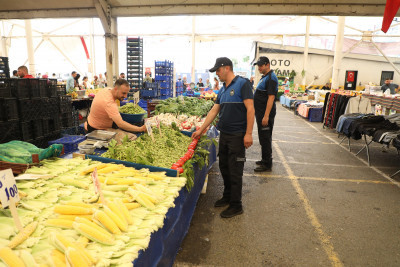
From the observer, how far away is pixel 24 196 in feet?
7.09

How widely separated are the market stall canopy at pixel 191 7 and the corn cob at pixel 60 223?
8.44m

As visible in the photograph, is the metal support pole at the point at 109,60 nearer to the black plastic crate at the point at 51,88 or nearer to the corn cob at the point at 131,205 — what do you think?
the black plastic crate at the point at 51,88

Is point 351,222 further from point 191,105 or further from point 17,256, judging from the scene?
point 191,105

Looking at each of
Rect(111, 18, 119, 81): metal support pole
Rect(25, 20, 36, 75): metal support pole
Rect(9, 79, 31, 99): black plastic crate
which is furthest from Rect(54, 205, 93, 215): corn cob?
Rect(25, 20, 36, 75): metal support pole

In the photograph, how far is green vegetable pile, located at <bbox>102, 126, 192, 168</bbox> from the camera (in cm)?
317

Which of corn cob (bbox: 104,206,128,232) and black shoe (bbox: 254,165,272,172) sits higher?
corn cob (bbox: 104,206,128,232)

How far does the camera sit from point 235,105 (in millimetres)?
3693

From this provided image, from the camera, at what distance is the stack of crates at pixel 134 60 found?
1196 centimetres

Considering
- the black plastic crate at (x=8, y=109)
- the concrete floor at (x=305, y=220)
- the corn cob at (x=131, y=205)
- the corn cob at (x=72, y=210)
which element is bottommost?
the concrete floor at (x=305, y=220)

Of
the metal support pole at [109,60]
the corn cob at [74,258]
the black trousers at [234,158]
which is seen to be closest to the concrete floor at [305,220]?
the black trousers at [234,158]

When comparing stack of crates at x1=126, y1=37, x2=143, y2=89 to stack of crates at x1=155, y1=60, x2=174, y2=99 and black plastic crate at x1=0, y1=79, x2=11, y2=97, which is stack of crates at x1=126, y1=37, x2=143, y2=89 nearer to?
stack of crates at x1=155, y1=60, x2=174, y2=99

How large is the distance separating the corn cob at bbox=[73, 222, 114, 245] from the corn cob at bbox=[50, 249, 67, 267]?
0.19 metres

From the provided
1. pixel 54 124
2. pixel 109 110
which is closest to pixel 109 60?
pixel 54 124

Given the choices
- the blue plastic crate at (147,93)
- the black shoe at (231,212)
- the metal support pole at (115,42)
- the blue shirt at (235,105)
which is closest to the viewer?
the blue shirt at (235,105)
